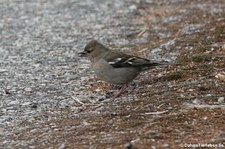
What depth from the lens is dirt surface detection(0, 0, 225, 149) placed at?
6.61m

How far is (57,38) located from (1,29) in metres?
1.63

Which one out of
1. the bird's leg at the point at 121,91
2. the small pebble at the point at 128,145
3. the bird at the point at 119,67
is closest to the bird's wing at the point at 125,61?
the bird at the point at 119,67

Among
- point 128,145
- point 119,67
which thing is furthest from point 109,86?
point 128,145

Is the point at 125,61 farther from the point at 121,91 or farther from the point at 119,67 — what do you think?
the point at 121,91

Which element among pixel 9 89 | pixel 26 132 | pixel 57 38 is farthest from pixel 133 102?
pixel 57 38

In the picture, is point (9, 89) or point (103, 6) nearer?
point (9, 89)

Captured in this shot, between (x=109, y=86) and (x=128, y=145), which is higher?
(x=128, y=145)

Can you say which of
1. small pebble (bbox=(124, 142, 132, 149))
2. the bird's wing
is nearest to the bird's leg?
the bird's wing

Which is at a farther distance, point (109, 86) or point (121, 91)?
point (109, 86)

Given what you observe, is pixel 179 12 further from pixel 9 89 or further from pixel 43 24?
pixel 9 89

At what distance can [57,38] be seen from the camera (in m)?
13.2

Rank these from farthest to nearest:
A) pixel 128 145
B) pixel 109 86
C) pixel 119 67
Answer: pixel 109 86 → pixel 119 67 → pixel 128 145

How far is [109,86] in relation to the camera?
9172mm

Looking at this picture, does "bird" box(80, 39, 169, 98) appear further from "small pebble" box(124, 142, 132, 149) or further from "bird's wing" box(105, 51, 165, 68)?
"small pebble" box(124, 142, 132, 149)
